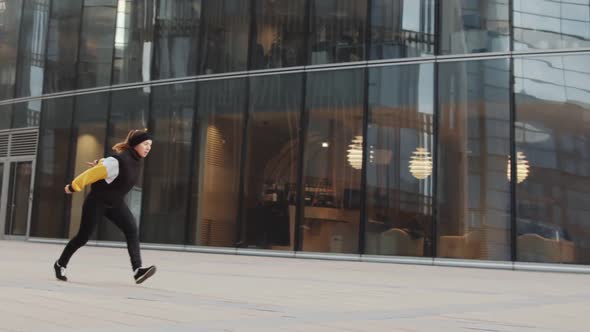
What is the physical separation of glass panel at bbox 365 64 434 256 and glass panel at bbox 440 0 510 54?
0.74 metres

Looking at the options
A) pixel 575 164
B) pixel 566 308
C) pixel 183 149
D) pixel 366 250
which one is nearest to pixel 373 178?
pixel 366 250

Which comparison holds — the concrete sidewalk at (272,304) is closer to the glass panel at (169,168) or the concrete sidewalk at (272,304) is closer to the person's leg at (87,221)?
the person's leg at (87,221)

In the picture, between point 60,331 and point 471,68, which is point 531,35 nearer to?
point 471,68

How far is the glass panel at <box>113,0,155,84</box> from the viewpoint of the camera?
18609mm

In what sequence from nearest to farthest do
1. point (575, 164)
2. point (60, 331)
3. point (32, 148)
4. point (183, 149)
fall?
point (60, 331)
point (575, 164)
point (183, 149)
point (32, 148)

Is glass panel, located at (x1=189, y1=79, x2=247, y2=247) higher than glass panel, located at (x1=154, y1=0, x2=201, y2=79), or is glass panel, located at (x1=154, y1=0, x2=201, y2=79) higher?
glass panel, located at (x1=154, y1=0, x2=201, y2=79)

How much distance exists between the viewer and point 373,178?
14789 millimetres

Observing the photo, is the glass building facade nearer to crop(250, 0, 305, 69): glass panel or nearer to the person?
crop(250, 0, 305, 69): glass panel

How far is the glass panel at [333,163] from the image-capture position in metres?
15.0

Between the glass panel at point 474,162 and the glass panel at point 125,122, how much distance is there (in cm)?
806

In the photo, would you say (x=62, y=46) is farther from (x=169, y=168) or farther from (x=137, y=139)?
(x=137, y=139)

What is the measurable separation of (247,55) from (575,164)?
8.05 metres

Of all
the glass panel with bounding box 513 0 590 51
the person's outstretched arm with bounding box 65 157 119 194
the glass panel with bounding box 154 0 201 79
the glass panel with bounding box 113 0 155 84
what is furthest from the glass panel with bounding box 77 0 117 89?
the person's outstretched arm with bounding box 65 157 119 194

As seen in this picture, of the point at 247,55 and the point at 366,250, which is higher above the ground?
the point at 247,55
